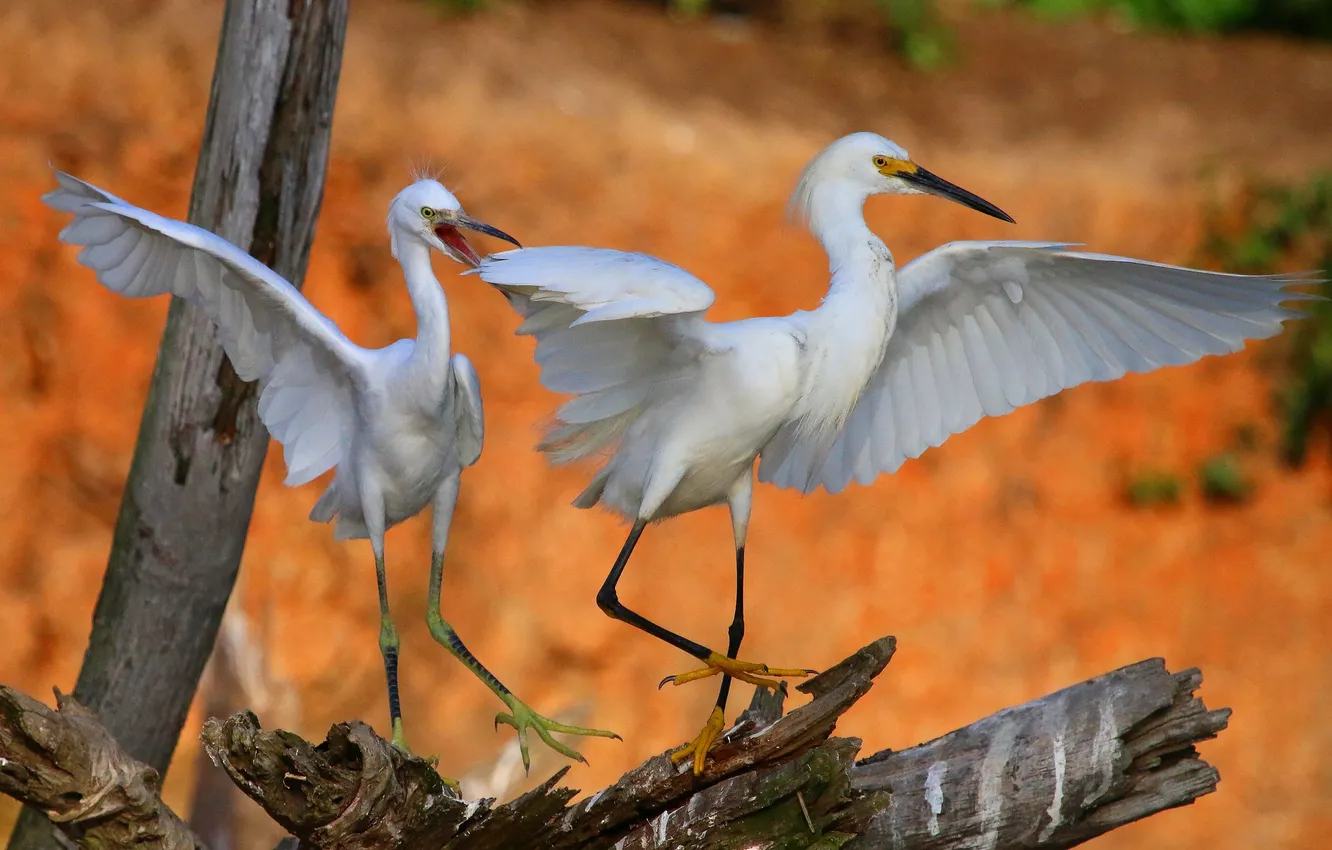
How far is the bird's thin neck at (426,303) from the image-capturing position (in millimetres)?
3455

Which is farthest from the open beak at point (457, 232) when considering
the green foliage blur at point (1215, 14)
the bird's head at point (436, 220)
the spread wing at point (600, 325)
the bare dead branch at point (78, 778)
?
the green foliage blur at point (1215, 14)

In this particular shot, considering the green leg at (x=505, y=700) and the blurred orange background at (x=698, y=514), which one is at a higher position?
the blurred orange background at (x=698, y=514)

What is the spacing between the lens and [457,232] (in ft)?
11.7

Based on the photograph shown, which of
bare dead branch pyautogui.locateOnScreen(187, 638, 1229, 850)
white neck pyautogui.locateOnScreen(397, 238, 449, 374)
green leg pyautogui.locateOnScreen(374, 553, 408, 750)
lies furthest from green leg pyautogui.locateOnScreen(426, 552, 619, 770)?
white neck pyautogui.locateOnScreen(397, 238, 449, 374)

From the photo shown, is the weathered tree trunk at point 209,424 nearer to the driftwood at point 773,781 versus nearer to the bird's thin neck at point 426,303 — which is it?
the bird's thin neck at point 426,303

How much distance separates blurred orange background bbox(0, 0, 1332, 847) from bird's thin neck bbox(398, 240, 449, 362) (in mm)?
3311

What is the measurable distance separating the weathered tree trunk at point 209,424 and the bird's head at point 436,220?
0.84 meters

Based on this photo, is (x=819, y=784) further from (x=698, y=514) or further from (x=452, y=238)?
(x=698, y=514)

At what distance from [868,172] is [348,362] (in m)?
1.41

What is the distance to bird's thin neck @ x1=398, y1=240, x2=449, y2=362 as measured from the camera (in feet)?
11.3

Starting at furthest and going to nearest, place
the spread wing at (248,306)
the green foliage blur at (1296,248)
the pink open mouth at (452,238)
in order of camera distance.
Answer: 1. the green foliage blur at (1296,248)
2. the pink open mouth at (452,238)
3. the spread wing at (248,306)

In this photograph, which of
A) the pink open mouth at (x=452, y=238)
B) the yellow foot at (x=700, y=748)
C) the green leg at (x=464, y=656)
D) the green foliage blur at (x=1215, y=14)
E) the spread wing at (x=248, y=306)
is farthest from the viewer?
the green foliage blur at (x=1215, y=14)

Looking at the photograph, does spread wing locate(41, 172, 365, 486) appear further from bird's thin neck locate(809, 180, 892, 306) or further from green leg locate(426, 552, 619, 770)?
bird's thin neck locate(809, 180, 892, 306)

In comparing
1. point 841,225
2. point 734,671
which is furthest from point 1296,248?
point 734,671
